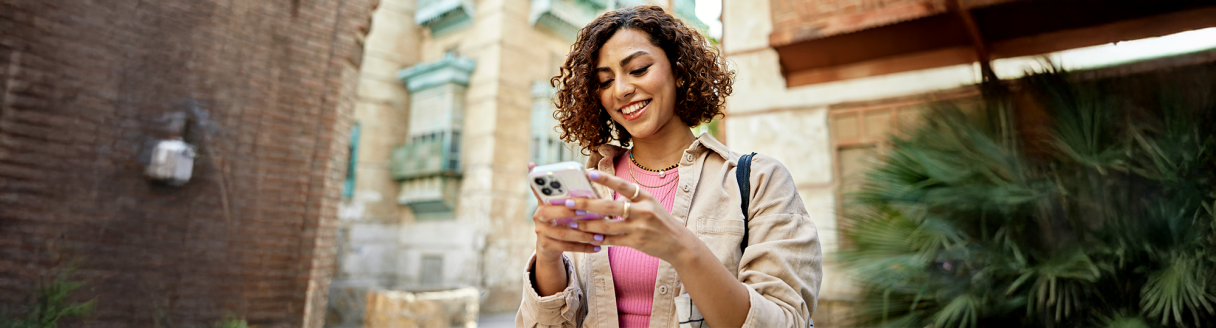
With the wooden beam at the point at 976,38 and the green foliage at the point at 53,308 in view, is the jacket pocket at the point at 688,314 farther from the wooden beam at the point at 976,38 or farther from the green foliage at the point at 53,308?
the green foliage at the point at 53,308

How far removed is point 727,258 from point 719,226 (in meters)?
0.07

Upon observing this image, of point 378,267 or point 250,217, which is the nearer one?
point 250,217

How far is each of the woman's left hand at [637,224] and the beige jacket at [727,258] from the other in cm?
19

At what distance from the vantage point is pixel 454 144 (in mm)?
13703

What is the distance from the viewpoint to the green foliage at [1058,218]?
109 inches

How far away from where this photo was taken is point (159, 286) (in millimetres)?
4102

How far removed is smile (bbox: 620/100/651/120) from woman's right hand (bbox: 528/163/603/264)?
379 mm

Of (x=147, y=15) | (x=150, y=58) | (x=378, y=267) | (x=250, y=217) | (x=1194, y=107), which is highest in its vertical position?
(x=147, y=15)

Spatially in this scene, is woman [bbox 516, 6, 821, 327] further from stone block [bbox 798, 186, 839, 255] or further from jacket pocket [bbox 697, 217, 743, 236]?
stone block [bbox 798, 186, 839, 255]

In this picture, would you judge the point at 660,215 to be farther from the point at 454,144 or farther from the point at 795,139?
the point at 454,144

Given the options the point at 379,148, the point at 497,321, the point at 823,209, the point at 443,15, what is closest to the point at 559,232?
the point at 823,209

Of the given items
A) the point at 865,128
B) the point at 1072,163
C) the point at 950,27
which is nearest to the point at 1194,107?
the point at 1072,163

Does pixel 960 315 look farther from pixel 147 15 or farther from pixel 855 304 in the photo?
pixel 147 15

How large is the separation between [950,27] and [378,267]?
13.5 metres
